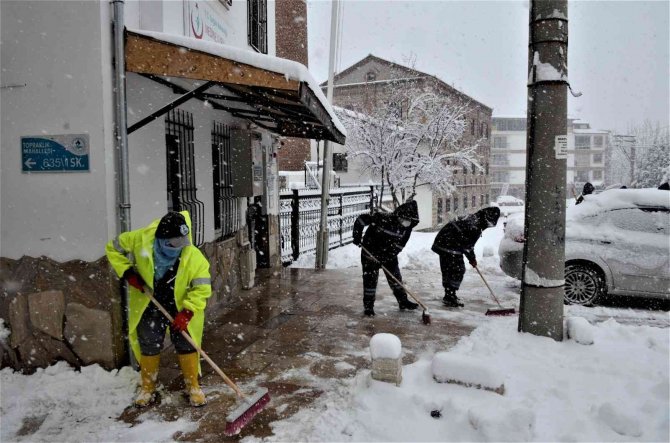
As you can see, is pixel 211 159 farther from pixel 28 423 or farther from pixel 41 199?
pixel 28 423

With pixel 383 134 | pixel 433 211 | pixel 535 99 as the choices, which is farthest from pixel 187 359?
pixel 433 211

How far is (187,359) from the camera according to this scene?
13.3 ft

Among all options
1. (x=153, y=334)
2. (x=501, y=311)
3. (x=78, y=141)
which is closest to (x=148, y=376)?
(x=153, y=334)

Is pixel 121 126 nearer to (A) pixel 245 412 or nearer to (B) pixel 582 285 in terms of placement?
(A) pixel 245 412

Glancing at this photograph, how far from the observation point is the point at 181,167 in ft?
20.3

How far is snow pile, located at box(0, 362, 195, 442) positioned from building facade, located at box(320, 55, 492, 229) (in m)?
18.0

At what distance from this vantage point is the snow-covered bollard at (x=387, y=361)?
4098mm

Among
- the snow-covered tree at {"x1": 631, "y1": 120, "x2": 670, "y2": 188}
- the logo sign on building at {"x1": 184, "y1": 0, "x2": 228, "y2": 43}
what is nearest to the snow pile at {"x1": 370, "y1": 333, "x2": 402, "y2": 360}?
the logo sign on building at {"x1": 184, "y1": 0, "x2": 228, "y2": 43}

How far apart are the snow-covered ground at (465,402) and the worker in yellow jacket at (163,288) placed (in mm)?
401

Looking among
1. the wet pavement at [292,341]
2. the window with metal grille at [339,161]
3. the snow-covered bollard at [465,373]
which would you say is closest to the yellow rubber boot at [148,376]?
the wet pavement at [292,341]

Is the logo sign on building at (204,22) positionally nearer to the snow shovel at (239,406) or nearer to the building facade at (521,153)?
the snow shovel at (239,406)

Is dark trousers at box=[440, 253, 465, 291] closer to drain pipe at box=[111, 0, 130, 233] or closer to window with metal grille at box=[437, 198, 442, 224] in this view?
drain pipe at box=[111, 0, 130, 233]

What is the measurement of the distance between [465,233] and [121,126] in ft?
16.4

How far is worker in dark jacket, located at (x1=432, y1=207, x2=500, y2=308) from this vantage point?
7.30 metres
